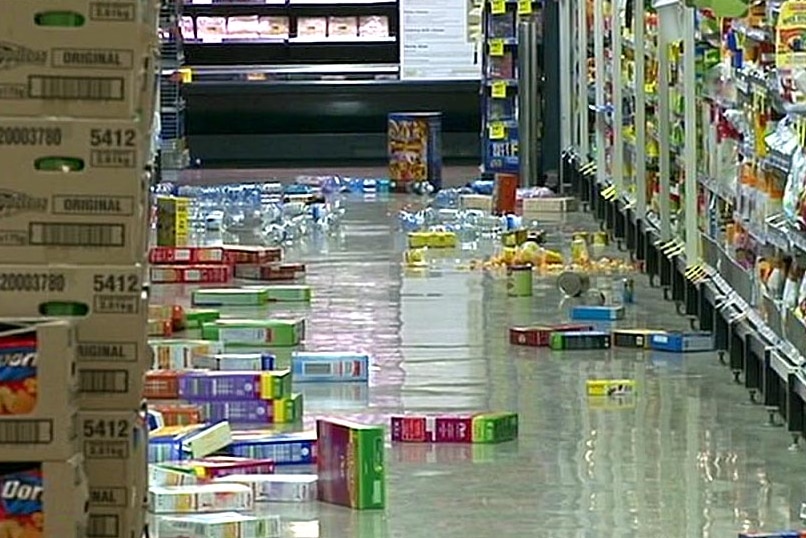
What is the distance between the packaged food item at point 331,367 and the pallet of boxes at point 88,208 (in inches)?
187

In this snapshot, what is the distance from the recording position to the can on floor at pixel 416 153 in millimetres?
19953

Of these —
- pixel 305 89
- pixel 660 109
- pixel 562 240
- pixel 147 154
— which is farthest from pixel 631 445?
pixel 305 89

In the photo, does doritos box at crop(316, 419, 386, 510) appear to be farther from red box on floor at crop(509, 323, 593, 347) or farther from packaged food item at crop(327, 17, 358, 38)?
packaged food item at crop(327, 17, 358, 38)

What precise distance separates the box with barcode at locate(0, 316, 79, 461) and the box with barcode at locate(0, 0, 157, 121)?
521mm

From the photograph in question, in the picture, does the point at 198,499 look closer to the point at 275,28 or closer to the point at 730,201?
the point at 730,201

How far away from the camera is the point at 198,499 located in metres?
6.76

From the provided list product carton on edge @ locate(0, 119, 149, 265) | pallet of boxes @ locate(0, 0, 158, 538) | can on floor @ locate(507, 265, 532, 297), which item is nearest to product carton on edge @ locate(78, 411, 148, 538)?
pallet of boxes @ locate(0, 0, 158, 538)

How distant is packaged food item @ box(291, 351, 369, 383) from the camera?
31.0 feet

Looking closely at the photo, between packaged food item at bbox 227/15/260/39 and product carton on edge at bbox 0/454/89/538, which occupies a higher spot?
packaged food item at bbox 227/15/260/39

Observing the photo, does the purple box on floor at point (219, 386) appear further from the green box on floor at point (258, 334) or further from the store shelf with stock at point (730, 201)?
the store shelf with stock at point (730, 201)

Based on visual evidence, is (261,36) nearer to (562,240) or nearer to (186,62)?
(186,62)

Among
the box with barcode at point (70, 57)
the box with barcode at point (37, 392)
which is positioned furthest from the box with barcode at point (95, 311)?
the box with barcode at point (70, 57)

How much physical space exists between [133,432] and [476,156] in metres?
19.7

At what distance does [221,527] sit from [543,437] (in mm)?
2017
